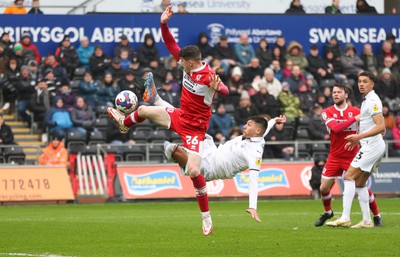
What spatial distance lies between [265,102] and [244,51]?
2890 mm

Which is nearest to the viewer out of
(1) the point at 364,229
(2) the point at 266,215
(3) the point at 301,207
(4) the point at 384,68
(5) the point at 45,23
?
(1) the point at 364,229

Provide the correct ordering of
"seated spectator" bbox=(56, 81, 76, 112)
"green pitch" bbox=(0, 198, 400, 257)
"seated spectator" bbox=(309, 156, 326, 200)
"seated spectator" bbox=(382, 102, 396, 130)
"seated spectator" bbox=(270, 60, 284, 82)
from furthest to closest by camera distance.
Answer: "seated spectator" bbox=(270, 60, 284, 82) → "seated spectator" bbox=(382, 102, 396, 130) → "seated spectator" bbox=(56, 81, 76, 112) → "seated spectator" bbox=(309, 156, 326, 200) → "green pitch" bbox=(0, 198, 400, 257)

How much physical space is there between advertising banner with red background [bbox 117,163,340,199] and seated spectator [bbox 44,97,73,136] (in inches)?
81.8

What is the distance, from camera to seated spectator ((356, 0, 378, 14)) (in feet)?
117

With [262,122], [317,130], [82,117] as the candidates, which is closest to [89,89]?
[82,117]

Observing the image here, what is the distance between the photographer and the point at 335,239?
15312 millimetres

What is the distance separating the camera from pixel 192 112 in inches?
613

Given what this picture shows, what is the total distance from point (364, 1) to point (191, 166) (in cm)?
2183

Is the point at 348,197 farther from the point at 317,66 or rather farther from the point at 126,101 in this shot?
the point at 317,66

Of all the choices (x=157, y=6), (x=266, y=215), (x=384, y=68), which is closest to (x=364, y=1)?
(x=384, y=68)

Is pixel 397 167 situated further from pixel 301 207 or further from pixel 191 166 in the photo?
pixel 191 166

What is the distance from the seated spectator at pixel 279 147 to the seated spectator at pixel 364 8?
700cm

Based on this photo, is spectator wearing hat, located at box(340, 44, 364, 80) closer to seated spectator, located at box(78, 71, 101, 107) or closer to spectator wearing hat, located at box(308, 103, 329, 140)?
spectator wearing hat, located at box(308, 103, 329, 140)

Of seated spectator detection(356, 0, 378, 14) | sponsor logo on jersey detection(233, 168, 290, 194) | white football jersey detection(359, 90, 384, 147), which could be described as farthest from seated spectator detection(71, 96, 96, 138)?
white football jersey detection(359, 90, 384, 147)
